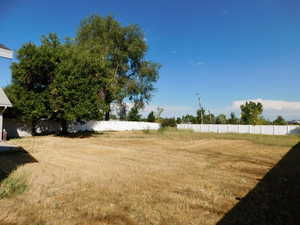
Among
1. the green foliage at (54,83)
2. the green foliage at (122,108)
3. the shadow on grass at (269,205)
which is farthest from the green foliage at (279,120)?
the shadow on grass at (269,205)

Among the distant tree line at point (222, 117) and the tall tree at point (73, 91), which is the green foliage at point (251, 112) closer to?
the distant tree line at point (222, 117)

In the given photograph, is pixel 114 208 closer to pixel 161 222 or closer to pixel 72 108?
pixel 161 222

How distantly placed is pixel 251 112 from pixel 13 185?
33.9 m

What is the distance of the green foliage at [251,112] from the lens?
30462mm

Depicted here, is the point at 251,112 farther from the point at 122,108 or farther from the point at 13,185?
the point at 13,185

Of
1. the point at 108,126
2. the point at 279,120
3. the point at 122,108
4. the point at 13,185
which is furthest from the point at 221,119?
the point at 13,185

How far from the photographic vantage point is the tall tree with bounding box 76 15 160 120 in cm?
2358

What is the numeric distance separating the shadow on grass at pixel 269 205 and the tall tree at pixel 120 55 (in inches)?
774

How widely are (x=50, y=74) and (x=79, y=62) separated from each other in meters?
2.32

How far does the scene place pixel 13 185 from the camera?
12.4 feet

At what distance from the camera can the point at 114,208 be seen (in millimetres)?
2963

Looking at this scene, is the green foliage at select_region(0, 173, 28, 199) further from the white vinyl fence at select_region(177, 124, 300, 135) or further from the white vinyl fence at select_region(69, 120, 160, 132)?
the white vinyl fence at select_region(177, 124, 300, 135)

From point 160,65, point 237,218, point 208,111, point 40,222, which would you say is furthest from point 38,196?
point 208,111

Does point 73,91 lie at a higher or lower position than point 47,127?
higher
